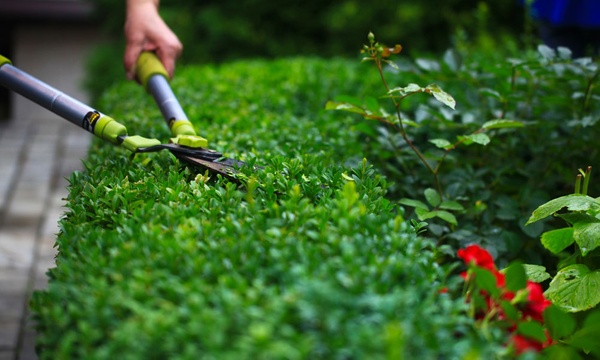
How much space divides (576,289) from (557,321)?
37cm

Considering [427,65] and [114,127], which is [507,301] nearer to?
[114,127]

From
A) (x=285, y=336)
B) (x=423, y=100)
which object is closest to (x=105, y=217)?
(x=285, y=336)

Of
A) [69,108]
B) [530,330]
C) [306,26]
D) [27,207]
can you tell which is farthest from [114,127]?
Result: [306,26]

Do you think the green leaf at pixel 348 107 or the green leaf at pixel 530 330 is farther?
the green leaf at pixel 348 107

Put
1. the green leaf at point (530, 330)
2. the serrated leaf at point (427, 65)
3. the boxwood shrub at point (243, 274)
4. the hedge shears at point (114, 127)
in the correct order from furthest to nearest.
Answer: the serrated leaf at point (427, 65)
the hedge shears at point (114, 127)
the green leaf at point (530, 330)
the boxwood shrub at point (243, 274)

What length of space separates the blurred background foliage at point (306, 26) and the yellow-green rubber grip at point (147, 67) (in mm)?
5126

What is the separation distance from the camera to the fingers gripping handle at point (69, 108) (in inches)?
86.9

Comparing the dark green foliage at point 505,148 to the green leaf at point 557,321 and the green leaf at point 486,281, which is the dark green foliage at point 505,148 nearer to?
the green leaf at point 557,321

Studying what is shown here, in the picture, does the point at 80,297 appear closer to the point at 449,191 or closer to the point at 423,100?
the point at 449,191

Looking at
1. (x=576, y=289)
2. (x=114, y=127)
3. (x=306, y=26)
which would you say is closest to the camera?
(x=576, y=289)

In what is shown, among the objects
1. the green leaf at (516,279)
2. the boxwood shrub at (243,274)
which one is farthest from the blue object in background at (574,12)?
the green leaf at (516,279)

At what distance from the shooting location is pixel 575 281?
1913 mm

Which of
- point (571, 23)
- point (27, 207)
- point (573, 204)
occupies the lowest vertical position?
point (27, 207)

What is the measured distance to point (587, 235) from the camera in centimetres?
190
